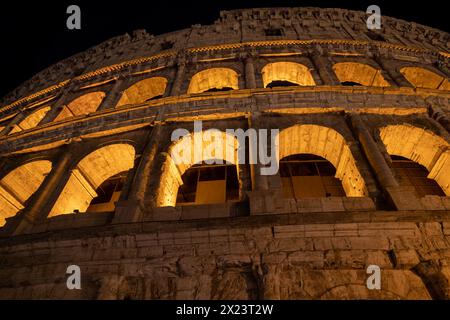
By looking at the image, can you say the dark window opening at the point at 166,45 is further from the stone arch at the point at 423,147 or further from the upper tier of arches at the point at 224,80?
the stone arch at the point at 423,147

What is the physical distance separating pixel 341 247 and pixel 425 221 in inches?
68.0

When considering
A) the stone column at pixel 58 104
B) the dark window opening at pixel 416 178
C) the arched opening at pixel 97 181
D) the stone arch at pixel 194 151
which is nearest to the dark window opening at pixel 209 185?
the stone arch at pixel 194 151

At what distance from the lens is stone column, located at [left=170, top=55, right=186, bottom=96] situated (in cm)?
1102

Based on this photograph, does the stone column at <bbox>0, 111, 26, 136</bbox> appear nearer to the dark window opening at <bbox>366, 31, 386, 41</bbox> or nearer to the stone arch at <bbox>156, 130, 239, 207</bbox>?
the stone arch at <bbox>156, 130, 239, 207</bbox>

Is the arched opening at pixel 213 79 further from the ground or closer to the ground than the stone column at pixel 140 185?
further from the ground

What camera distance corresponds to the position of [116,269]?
5906 millimetres

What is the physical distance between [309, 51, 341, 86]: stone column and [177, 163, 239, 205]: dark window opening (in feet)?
14.3

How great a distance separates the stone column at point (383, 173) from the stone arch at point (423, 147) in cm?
81

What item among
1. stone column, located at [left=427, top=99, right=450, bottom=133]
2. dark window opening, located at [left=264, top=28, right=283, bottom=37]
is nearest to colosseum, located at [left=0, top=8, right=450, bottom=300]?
stone column, located at [left=427, top=99, right=450, bottom=133]

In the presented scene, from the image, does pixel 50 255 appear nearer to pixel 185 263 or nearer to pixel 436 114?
pixel 185 263

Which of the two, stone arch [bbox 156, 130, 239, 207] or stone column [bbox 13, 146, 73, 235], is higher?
stone arch [bbox 156, 130, 239, 207]

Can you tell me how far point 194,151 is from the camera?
29.7 feet

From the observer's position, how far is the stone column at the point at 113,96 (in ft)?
38.5

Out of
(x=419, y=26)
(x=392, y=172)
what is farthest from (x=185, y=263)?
(x=419, y=26)
